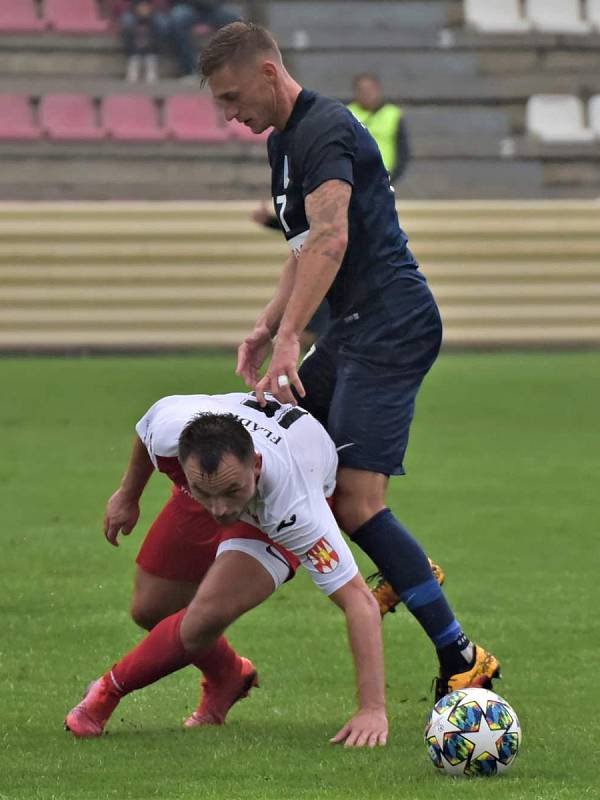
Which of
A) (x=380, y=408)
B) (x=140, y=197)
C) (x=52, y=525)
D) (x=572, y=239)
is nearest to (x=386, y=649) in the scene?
(x=380, y=408)

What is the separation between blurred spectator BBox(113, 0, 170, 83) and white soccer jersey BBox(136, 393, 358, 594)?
17.2 m

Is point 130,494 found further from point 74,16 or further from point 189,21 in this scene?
point 74,16

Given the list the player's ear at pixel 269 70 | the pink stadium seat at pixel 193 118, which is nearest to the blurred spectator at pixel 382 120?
the pink stadium seat at pixel 193 118

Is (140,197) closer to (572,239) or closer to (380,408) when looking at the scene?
(572,239)

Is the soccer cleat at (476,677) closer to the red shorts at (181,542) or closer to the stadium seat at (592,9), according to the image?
the red shorts at (181,542)

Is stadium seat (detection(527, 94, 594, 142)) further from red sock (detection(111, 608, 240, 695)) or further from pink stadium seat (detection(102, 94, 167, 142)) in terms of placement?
red sock (detection(111, 608, 240, 695))

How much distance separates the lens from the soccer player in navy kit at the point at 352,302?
557 centimetres

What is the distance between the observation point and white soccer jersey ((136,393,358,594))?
206 inches

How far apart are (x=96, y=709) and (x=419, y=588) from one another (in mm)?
1096

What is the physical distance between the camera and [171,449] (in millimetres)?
5402

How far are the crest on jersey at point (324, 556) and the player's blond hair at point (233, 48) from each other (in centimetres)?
154

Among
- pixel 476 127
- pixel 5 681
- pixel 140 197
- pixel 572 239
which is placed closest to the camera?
pixel 5 681

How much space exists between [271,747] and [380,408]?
1.18 meters

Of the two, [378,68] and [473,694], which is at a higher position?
[473,694]
